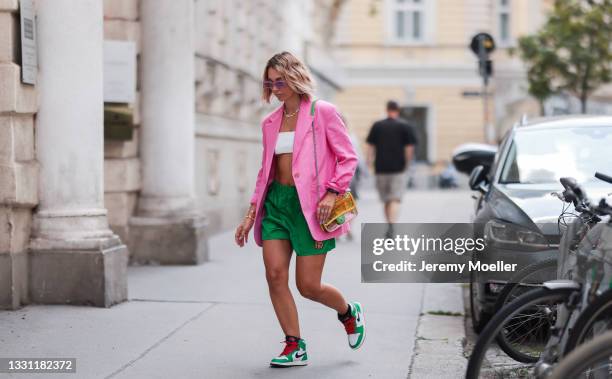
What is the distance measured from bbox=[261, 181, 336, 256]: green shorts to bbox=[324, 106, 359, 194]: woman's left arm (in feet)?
0.73

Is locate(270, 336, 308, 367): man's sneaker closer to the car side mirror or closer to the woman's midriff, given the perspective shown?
the woman's midriff

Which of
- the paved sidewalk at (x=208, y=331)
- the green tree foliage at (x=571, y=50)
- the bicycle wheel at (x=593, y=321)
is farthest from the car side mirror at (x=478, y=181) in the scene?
the green tree foliage at (x=571, y=50)

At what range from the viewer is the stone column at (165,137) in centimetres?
1124

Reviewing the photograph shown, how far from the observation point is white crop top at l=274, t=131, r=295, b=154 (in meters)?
6.28

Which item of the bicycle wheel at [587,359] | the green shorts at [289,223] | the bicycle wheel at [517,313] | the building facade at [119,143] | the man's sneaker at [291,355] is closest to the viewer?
the bicycle wheel at [587,359]

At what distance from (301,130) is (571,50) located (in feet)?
72.3

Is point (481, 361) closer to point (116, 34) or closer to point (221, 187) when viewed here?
point (116, 34)

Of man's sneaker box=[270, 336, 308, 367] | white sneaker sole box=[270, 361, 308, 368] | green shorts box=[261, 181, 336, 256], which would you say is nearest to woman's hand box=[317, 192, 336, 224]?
green shorts box=[261, 181, 336, 256]

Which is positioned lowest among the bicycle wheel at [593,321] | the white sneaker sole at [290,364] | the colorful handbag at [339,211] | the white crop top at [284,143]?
the white sneaker sole at [290,364]

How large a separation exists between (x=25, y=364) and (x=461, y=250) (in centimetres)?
311

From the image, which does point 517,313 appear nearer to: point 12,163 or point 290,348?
point 290,348

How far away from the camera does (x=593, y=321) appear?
434cm

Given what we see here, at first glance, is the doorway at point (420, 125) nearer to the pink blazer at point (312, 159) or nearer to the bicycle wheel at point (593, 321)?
the pink blazer at point (312, 159)

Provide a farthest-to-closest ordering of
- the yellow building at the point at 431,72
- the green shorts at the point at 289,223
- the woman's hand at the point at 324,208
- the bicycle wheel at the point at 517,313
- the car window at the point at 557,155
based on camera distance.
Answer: the yellow building at the point at 431,72, the car window at the point at 557,155, the green shorts at the point at 289,223, the woman's hand at the point at 324,208, the bicycle wheel at the point at 517,313
